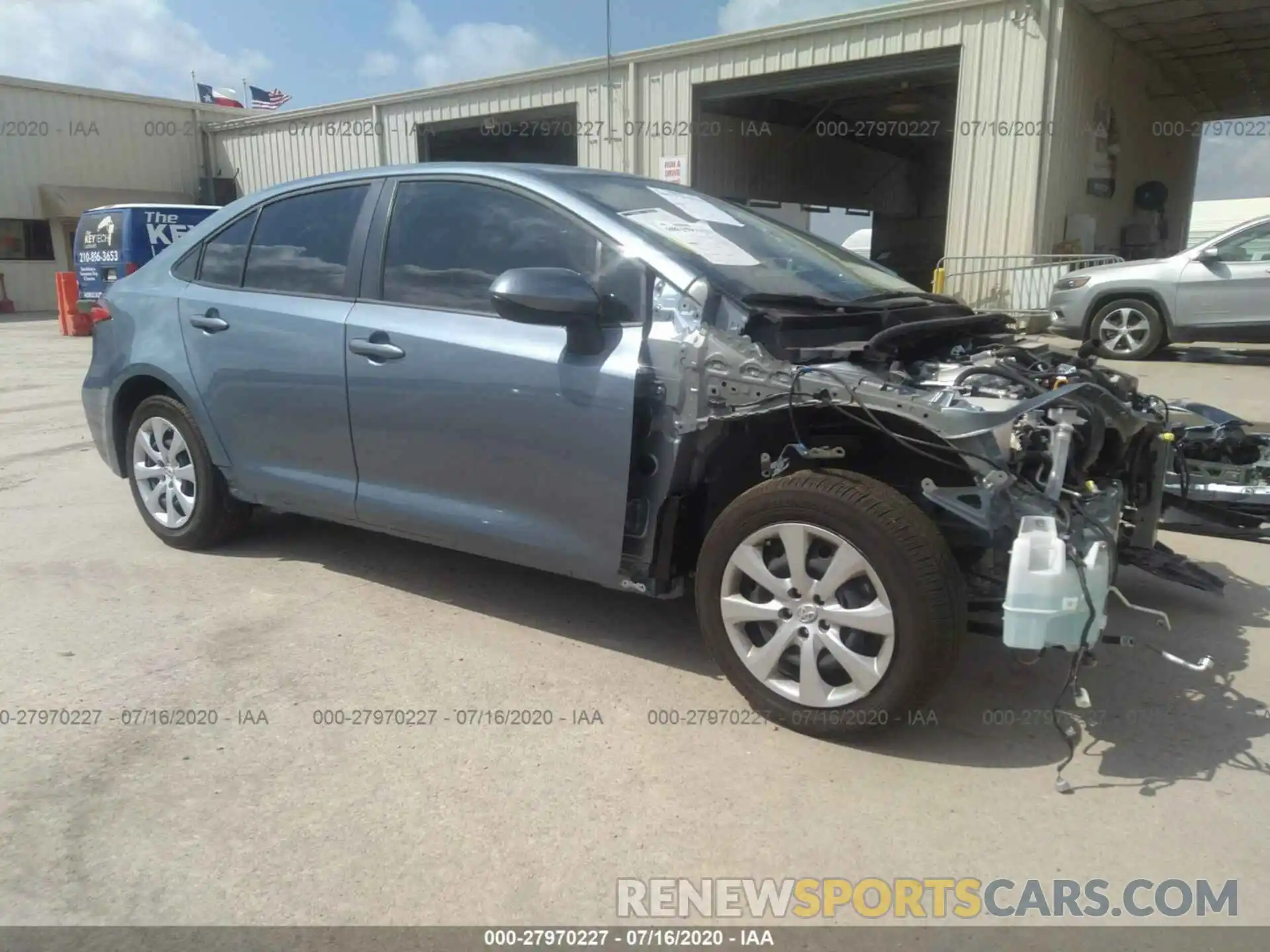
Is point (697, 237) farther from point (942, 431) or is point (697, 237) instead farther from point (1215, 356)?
point (1215, 356)

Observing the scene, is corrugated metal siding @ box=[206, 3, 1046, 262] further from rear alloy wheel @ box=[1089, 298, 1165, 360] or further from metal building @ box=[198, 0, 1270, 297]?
rear alloy wheel @ box=[1089, 298, 1165, 360]

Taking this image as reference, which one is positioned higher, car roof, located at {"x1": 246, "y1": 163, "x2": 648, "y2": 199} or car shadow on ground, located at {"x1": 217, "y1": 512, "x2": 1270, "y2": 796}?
car roof, located at {"x1": 246, "y1": 163, "x2": 648, "y2": 199}

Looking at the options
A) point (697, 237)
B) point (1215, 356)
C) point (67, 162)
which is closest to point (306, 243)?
point (697, 237)

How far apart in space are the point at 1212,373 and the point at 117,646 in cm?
1009

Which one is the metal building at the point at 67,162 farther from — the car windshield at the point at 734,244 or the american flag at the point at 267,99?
the car windshield at the point at 734,244

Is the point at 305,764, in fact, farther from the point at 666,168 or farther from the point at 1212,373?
the point at 666,168

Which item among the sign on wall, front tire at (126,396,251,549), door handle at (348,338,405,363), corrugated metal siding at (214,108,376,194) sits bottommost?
front tire at (126,396,251,549)

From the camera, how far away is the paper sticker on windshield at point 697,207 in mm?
3729

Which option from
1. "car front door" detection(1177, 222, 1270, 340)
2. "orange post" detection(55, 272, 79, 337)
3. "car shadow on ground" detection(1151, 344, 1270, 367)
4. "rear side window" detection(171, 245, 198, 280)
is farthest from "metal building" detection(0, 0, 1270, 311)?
"rear side window" detection(171, 245, 198, 280)

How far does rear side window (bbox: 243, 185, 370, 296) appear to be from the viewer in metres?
3.91

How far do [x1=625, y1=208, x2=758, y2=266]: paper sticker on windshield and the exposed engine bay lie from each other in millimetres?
274

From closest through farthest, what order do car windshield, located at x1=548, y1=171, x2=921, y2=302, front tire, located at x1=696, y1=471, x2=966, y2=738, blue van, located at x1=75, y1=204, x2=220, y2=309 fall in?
front tire, located at x1=696, y1=471, x2=966, y2=738 → car windshield, located at x1=548, y1=171, x2=921, y2=302 → blue van, located at x1=75, y1=204, x2=220, y2=309

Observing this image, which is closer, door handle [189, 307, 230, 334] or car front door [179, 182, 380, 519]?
car front door [179, 182, 380, 519]

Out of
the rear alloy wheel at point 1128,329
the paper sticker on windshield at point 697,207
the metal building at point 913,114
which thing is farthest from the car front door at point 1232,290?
the paper sticker on windshield at point 697,207
